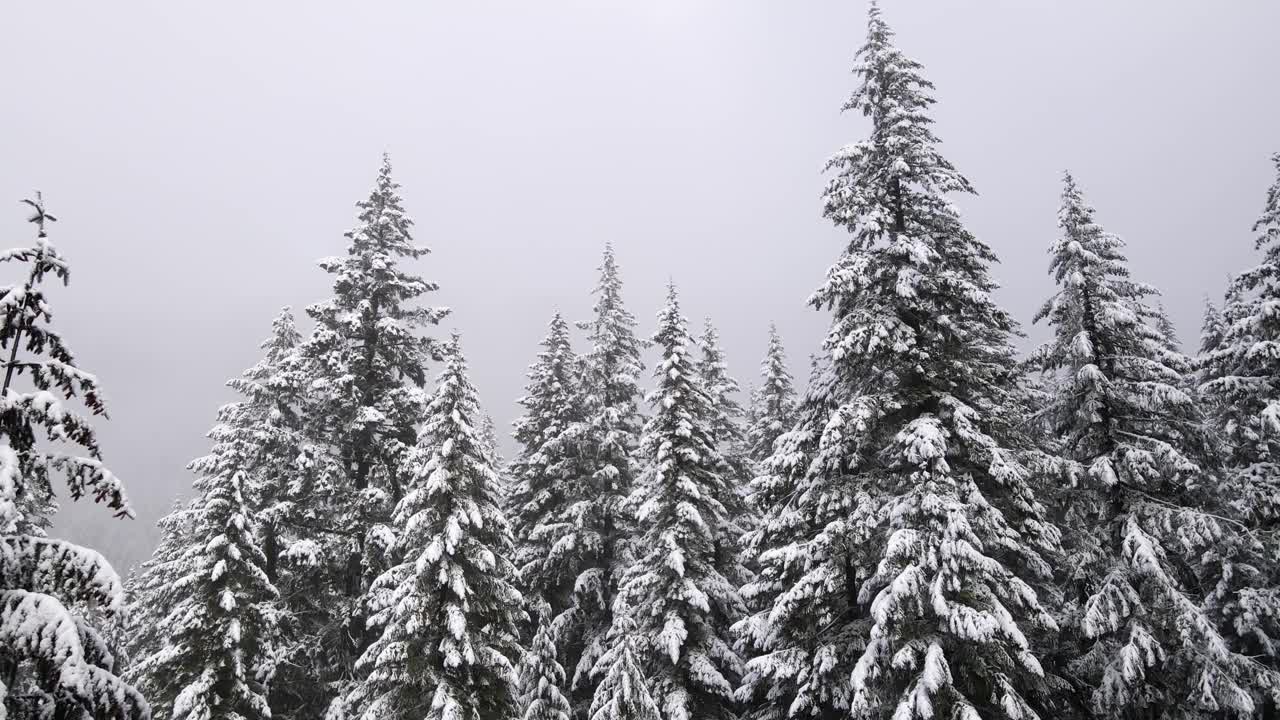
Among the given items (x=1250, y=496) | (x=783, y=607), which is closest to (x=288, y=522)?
(x=783, y=607)

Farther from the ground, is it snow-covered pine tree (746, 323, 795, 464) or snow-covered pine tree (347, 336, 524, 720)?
snow-covered pine tree (746, 323, 795, 464)

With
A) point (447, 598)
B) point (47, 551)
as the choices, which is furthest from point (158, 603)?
point (47, 551)

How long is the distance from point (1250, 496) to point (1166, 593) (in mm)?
5727

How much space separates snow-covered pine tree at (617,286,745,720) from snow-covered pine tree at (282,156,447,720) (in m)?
7.06

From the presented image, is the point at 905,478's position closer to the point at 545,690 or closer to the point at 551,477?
the point at 545,690

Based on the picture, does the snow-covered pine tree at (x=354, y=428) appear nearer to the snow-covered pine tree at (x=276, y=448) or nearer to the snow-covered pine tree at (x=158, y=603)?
the snow-covered pine tree at (x=276, y=448)

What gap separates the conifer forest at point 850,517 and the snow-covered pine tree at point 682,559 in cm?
10

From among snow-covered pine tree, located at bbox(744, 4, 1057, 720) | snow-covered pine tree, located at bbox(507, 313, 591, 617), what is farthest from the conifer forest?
snow-covered pine tree, located at bbox(507, 313, 591, 617)

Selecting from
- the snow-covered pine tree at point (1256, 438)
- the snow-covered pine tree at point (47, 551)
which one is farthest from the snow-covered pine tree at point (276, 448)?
the snow-covered pine tree at point (1256, 438)

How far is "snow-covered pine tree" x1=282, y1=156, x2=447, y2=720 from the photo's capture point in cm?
1833

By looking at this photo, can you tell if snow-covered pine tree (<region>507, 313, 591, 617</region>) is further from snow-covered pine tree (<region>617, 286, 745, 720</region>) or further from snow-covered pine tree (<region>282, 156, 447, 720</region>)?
snow-covered pine tree (<region>282, 156, 447, 720</region>)

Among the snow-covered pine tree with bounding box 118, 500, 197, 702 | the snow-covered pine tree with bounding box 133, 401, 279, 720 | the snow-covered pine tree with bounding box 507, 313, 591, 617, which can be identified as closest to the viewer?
the snow-covered pine tree with bounding box 133, 401, 279, 720

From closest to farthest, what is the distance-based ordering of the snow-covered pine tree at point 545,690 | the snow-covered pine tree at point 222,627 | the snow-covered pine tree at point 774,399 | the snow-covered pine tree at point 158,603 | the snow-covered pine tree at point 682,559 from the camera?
the snow-covered pine tree at point 222,627 → the snow-covered pine tree at point 158,603 → the snow-covered pine tree at point 545,690 → the snow-covered pine tree at point 682,559 → the snow-covered pine tree at point 774,399

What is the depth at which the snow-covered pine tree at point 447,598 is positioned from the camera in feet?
49.1
